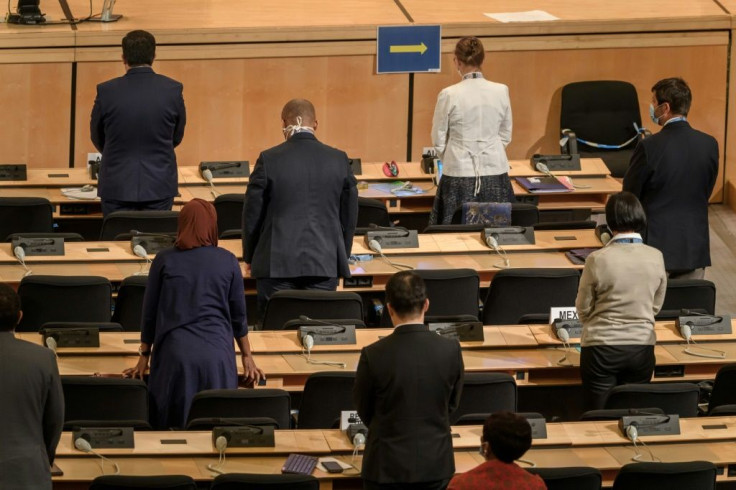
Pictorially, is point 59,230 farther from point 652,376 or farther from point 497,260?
point 652,376

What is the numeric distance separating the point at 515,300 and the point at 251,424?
219cm

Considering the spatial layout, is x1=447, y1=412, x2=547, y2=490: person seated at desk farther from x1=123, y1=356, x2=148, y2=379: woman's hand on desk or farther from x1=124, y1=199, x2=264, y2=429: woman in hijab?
x1=123, y1=356, x2=148, y2=379: woman's hand on desk

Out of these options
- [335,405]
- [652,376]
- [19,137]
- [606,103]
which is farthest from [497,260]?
[19,137]

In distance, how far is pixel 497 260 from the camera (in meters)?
7.92

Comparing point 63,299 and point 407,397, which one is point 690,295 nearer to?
point 407,397

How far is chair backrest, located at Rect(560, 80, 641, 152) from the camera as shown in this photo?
11.1 m

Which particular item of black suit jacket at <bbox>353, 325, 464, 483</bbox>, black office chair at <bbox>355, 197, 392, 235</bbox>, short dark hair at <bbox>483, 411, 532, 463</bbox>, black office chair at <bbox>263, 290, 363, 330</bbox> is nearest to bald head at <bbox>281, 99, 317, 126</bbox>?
black office chair at <bbox>263, 290, 363, 330</bbox>

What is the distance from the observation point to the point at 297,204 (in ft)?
22.9

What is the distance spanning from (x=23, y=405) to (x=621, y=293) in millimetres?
2637

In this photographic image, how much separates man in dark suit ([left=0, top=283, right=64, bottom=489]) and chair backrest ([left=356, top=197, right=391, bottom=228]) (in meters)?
4.19

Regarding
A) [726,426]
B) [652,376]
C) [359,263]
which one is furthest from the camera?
[359,263]

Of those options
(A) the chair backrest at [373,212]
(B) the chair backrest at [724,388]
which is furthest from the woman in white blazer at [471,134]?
(B) the chair backrest at [724,388]

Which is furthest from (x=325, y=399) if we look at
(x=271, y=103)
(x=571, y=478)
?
(x=271, y=103)

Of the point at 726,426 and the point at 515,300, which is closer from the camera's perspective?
the point at 726,426
